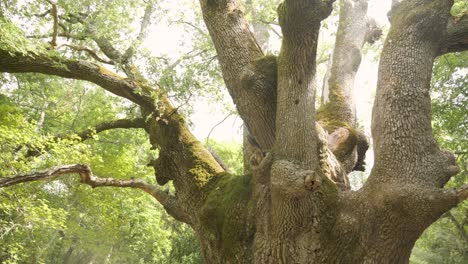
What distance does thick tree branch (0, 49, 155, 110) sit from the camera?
4.52 metres

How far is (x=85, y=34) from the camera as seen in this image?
6934 mm

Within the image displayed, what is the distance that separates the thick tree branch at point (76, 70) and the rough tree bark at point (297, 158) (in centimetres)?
2

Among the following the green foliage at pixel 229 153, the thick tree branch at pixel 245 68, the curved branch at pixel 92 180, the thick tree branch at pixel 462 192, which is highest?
the green foliage at pixel 229 153

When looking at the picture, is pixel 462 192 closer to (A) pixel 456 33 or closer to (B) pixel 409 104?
(B) pixel 409 104

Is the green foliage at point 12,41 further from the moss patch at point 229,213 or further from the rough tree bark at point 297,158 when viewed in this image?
the moss patch at point 229,213

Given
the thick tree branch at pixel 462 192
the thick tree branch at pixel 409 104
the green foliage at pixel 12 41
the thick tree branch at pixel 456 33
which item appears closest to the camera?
the thick tree branch at pixel 462 192

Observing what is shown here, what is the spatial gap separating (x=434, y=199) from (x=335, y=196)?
0.92 metres

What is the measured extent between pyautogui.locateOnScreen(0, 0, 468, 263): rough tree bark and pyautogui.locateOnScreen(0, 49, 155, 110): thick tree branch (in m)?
0.02

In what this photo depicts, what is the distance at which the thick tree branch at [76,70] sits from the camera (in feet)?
14.8

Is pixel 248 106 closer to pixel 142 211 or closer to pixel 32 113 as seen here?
pixel 142 211

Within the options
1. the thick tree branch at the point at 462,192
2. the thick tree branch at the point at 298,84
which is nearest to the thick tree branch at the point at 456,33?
the thick tree branch at the point at 298,84

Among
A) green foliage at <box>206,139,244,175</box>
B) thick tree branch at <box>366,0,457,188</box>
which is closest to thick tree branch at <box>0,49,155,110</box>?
thick tree branch at <box>366,0,457,188</box>

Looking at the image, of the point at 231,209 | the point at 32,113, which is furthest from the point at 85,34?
the point at 32,113

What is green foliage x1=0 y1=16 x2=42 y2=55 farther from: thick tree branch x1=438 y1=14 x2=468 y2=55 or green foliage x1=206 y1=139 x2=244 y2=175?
green foliage x1=206 y1=139 x2=244 y2=175
